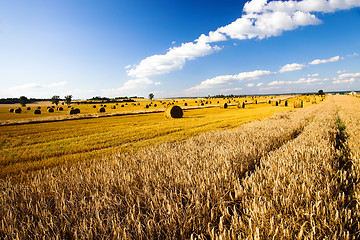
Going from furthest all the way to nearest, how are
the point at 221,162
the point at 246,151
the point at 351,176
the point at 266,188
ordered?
the point at 246,151 < the point at 221,162 < the point at 351,176 < the point at 266,188

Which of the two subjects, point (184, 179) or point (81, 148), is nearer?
point (184, 179)

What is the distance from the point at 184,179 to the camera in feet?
9.78

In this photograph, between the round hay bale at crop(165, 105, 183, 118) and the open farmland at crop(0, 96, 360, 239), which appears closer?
the open farmland at crop(0, 96, 360, 239)

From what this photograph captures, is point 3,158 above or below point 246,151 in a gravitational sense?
below

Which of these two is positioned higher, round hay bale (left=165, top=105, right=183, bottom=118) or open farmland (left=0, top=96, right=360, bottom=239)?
round hay bale (left=165, top=105, right=183, bottom=118)

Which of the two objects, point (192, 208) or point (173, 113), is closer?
point (192, 208)

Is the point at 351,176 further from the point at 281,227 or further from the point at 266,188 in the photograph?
the point at 281,227

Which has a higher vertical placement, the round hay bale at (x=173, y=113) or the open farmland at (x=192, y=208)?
the round hay bale at (x=173, y=113)

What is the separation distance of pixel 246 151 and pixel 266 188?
1837mm

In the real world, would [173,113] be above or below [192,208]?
above

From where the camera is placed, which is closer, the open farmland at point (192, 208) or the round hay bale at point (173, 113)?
the open farmland at point (192, 208)

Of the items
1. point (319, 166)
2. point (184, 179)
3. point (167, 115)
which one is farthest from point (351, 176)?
point (167, 115)

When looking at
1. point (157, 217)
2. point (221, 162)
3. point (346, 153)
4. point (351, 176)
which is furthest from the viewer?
point (346, 153)

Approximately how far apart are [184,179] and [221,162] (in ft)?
3.54
